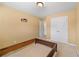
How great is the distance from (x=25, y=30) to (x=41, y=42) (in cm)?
48

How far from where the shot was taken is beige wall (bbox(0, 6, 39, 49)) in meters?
1.31

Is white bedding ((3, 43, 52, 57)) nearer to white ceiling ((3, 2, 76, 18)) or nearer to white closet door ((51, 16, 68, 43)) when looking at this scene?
white ceiling ((3, 2, 76, 18))

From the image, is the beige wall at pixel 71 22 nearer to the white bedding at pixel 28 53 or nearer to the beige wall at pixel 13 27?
Result: the beige wall at pixel 13 27

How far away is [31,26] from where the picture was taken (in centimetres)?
175

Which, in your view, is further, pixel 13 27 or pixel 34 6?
pixel 13 27

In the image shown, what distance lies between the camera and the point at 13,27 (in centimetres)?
146

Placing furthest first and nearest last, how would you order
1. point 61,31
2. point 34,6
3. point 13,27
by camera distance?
point 61,31 < point 13,27 < point 34,6

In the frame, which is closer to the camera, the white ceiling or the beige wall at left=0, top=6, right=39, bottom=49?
the white ceiling

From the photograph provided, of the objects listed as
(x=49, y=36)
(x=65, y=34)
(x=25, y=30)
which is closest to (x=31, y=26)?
(x=25, y=30)

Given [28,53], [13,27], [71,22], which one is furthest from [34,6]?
[71,22]

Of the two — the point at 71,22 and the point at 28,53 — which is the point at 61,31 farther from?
the point at 28,53

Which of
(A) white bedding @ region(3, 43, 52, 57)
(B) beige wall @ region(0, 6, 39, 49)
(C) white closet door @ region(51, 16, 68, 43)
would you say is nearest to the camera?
(A) white bedding @ region(3, 43, 52, 57)

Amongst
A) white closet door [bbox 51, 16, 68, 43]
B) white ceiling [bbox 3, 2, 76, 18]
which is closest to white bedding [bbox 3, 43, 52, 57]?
white ceiling [bbox 3, 2, 76, 18]

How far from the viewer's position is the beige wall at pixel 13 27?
4.29 feet
